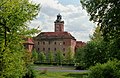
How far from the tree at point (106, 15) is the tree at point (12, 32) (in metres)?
5.51

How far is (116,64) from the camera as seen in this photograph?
24.6m

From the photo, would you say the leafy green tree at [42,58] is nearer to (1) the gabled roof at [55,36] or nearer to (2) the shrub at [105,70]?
(1) the gabled roof at [55,36]

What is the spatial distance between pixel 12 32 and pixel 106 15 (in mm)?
7818

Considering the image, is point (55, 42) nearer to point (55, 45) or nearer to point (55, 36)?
point (55, 45)

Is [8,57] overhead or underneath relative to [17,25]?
underneath

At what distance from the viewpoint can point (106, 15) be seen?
1809 cm

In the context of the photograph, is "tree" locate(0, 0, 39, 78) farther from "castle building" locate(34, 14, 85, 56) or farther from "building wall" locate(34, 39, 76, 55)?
"building wall" locate(34, 39, 76, 55)

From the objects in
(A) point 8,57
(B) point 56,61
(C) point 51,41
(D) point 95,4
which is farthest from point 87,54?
(C) point 51,41

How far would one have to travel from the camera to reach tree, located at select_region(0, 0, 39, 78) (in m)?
22.6

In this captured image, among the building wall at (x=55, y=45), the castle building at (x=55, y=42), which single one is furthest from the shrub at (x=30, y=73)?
the building wall at (x=55, y=45)

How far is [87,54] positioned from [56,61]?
62192 mm

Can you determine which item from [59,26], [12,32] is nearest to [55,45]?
[59,26]

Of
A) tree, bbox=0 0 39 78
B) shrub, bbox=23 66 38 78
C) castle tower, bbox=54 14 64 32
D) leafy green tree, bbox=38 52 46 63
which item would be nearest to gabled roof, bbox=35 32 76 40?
castle tower, bbox=54 14 64 32

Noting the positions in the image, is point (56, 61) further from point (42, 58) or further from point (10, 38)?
point (10, 38)
